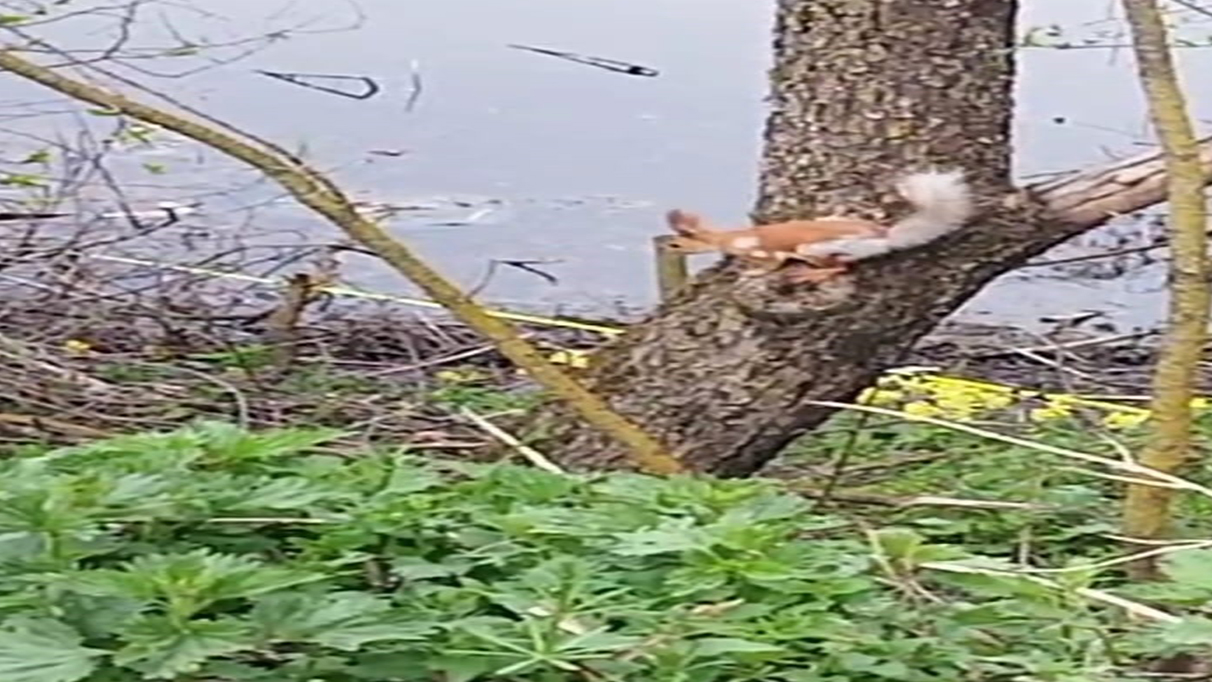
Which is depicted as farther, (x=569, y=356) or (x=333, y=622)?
(x=569, y=356)

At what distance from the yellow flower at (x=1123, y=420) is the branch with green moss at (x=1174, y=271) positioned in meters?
1.63

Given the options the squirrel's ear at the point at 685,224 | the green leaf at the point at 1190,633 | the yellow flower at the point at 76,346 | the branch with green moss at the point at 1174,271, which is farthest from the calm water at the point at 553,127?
the green leaf at the point at 1190,633

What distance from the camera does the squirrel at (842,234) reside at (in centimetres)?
275

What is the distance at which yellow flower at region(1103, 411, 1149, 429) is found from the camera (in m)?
3.84

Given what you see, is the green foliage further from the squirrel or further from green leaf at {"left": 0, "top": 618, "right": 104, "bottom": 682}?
the squirrel

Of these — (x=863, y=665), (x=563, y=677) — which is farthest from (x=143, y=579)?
(x=863, y=665)

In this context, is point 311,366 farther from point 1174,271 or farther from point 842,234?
point 1174,271

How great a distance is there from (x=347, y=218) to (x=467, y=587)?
1365mm

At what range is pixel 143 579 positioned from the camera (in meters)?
1.24

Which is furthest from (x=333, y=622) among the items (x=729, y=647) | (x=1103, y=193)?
(x=1103, y=193)

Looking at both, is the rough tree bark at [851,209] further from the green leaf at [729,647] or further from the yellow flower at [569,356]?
the green leaf at [729,647]

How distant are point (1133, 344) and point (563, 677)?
380cm

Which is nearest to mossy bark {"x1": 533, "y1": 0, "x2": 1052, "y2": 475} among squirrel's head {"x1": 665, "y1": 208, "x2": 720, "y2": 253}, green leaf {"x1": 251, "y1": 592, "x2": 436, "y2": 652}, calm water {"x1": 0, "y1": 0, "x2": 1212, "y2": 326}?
squirrel's head {"x1": 665, "y1": 208, "x2": 720, "y2": 253}

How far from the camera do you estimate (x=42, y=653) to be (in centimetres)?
119
